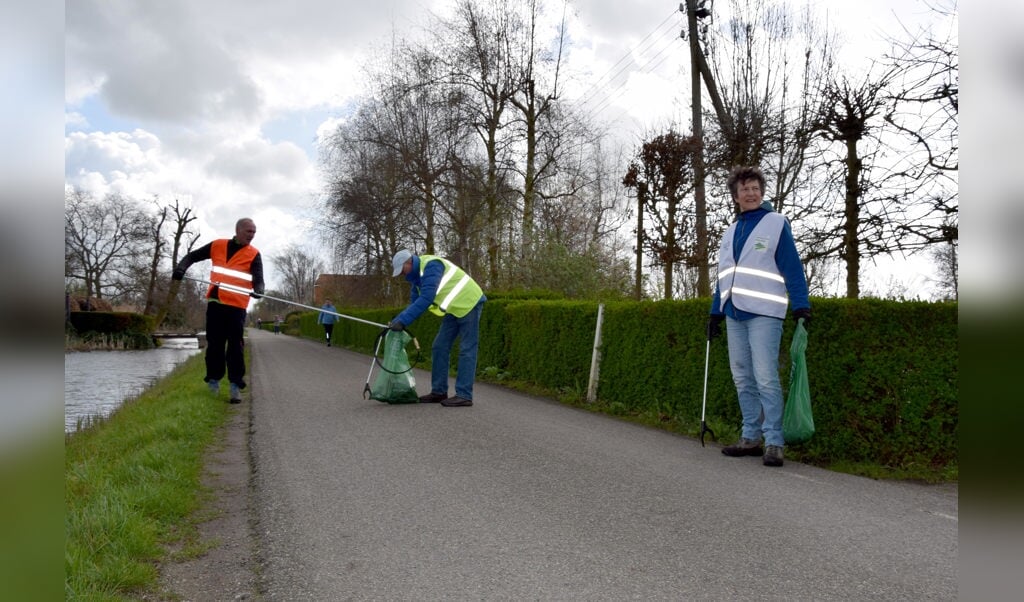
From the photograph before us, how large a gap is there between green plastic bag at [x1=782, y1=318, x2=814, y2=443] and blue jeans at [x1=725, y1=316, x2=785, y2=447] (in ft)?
0.26

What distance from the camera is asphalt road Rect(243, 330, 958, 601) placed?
3117 millimetres

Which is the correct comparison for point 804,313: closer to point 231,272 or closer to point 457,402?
point 457,402

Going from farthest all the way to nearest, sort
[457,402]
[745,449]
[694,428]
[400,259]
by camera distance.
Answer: [457,402] < [400,259] < [694,428] < [745,449]

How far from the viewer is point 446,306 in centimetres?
856

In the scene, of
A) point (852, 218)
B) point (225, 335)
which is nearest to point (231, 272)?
point (225, 335)

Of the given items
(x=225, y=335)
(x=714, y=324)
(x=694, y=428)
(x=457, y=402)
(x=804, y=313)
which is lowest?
(x=694, y=428)

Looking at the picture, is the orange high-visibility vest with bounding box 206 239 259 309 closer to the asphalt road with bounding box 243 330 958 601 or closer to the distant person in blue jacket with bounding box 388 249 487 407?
the distant person in blue jacket with bounding box 388 249 487 407

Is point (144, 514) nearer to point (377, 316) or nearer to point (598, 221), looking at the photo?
point (377, 316)

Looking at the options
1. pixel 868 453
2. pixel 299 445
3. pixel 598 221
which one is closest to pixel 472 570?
pixel 299 445

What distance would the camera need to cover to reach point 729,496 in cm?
458

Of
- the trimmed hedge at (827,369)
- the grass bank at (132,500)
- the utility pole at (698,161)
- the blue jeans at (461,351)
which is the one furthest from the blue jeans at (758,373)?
the utility pole at (698,161)

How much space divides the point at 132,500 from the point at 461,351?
495 cm

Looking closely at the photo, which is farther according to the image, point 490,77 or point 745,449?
point 490,77
